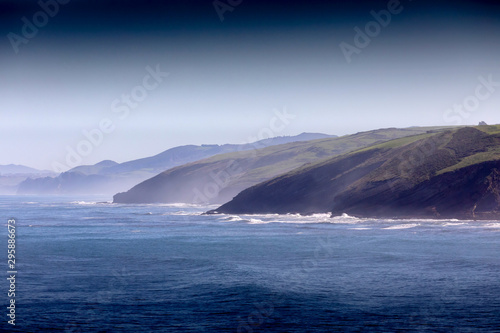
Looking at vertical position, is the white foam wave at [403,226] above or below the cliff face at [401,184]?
below

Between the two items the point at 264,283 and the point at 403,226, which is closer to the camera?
the point at 264,283

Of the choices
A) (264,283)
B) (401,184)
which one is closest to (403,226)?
(401,184)

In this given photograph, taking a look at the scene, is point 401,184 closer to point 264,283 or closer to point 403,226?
point 403,226

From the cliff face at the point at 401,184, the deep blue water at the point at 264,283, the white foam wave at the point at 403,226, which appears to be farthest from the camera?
the cliff face at the point at 401,184

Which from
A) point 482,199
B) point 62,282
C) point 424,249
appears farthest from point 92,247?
point 482,199

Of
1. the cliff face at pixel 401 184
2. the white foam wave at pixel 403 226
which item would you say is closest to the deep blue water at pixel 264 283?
the white foam wave at pixel 403 226

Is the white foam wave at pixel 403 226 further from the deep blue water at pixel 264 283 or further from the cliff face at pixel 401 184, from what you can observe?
the cliff face at pixel 401 184
